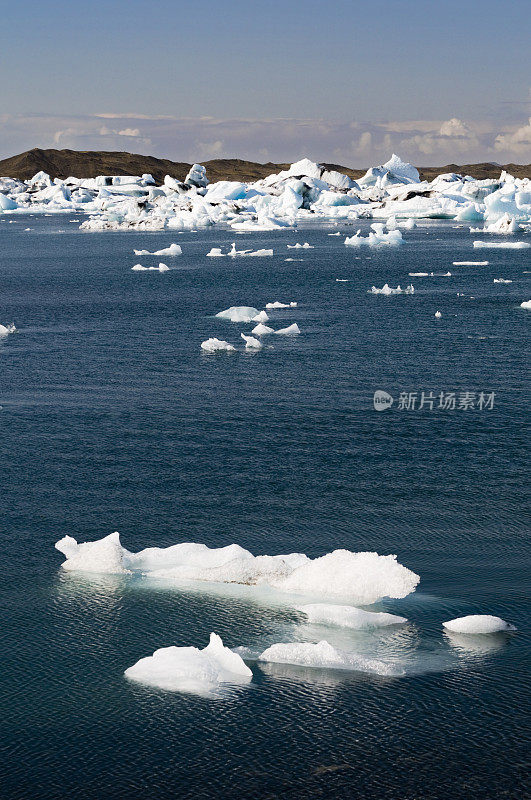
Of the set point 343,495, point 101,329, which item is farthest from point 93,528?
point 101,329

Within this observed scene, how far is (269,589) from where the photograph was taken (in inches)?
650

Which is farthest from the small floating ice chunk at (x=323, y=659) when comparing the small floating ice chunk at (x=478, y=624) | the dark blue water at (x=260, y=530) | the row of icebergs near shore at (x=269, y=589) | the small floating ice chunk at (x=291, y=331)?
the small floating ice chunk at (x=291, y=331)

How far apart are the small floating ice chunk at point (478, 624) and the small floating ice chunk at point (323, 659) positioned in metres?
1.60

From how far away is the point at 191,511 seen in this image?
20.7 metres

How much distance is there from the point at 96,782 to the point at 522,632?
7.16 m

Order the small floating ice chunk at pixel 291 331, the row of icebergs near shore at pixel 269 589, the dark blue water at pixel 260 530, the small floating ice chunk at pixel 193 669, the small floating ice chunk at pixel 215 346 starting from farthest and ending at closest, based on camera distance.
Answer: the small floating ice chunk at pixel 291 331
the small floating ice chunk at pixel 215 346
the row of icebergs near shore at pixel 269 589
the small floating ice chunk at pixel 193 669
the dark blue water at pixel 260 530

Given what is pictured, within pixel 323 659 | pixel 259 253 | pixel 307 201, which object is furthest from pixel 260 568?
pixel 307 201

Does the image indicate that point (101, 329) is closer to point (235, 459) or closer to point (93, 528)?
point (235, 459)

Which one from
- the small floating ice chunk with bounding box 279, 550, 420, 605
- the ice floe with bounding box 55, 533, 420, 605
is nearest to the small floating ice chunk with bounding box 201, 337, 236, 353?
the ice floe with bounding box 55, 533, 420, 605

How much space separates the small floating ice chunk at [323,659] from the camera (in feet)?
45.7

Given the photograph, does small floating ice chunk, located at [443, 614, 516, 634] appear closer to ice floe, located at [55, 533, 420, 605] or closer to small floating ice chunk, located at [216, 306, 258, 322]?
ice floe, located at [55, 533, 420, 605]

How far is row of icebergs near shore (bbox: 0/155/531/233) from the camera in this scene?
116581mm
